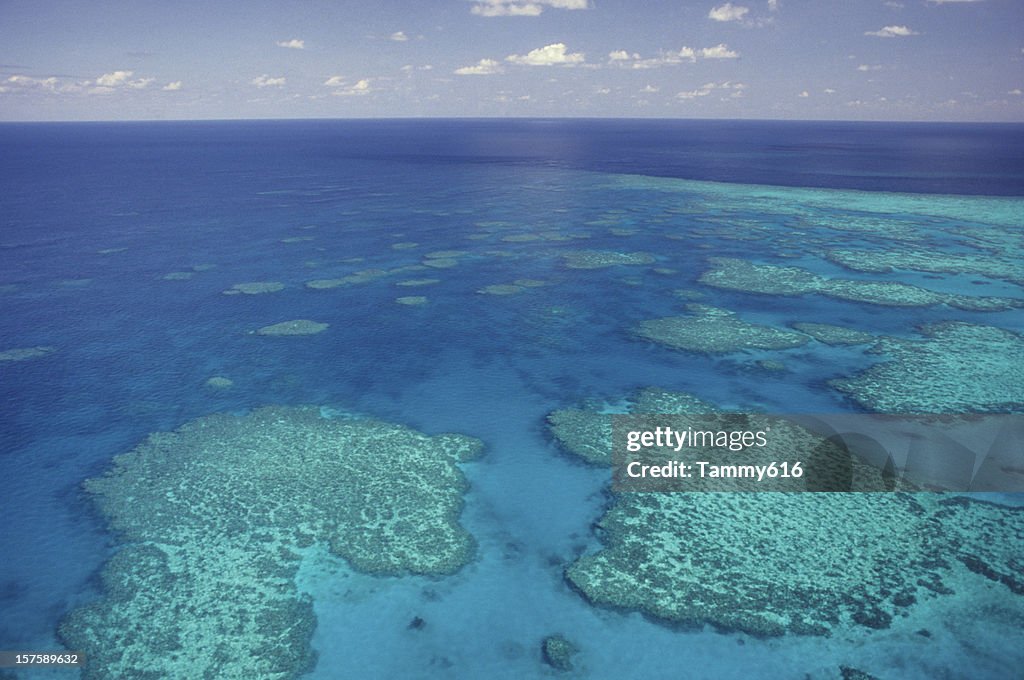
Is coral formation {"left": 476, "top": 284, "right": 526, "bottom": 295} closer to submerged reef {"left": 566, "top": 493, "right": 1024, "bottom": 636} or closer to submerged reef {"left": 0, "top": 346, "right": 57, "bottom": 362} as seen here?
submerged reef {"left": 566, "top": 493, "right": 1024, "bottom": 636}

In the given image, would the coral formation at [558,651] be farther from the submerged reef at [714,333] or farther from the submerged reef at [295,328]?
the submerged reef at [295,328]

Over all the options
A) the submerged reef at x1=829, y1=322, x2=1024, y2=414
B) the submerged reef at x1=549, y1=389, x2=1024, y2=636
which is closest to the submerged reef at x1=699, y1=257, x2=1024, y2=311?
the submerged reef at x1=829, y1=322, x2=1024, y2=414

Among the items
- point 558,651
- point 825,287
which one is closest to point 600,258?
point 825,287

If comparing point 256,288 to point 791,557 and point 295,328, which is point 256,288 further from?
point 791,557

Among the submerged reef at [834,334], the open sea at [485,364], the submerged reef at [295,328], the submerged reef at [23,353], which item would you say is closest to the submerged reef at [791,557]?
the open sea at [485,364]

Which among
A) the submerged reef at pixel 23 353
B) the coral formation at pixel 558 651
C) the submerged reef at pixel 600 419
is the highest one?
the submerged reef at pixel 23 353

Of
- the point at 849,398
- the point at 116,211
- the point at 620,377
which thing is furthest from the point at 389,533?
the point at 116,211

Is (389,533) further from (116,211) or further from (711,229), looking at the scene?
(116,211)
